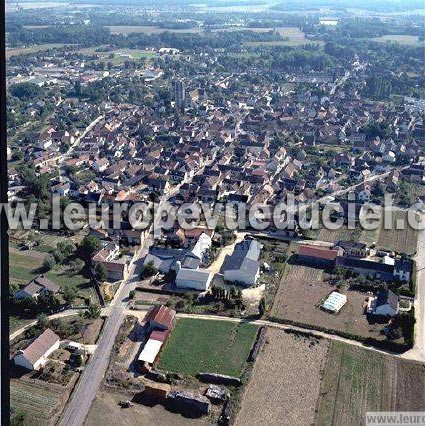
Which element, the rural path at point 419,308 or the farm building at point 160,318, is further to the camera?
the farm building at point 160,318

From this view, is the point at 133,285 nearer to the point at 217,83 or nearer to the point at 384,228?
the point at 384,228

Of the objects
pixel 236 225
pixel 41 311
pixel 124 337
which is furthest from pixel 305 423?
pixel 236 225

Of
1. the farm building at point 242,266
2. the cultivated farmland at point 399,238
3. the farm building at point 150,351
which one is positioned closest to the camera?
the farm building at point 150,351

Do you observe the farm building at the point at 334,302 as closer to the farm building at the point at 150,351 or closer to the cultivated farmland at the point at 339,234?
the cultivated farmland at the point at 339,234

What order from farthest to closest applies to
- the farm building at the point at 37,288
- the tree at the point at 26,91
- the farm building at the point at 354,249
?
1. the tree at the point at 26,91
2. the farm building at the point at 354,249
3. the farm building at the point at 37,288

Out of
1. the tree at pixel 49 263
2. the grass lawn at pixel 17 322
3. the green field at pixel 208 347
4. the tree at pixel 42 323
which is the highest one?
the tree at pixel 49 263

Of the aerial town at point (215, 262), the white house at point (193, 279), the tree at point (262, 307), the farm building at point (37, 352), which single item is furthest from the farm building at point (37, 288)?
the tree at point (262, 307)

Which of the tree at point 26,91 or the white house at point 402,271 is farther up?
the tree at point 26,91

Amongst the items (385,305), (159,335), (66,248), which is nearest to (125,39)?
(66,248)
